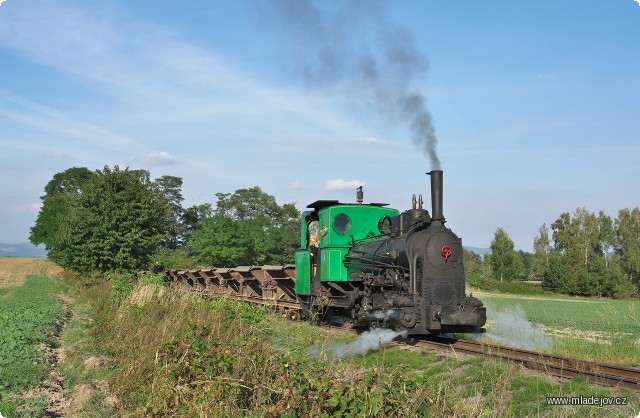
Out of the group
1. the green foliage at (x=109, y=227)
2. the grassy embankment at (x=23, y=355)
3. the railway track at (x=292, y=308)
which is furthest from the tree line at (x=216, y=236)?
the grassy embankment at (x=23, y=355)

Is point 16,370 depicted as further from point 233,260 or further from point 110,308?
point 233,260

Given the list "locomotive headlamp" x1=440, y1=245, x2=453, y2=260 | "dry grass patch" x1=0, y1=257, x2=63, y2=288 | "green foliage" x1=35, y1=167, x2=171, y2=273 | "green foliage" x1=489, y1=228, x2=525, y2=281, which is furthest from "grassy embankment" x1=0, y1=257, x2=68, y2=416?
"green foliage" x1=489, y1=228, x2=525, y2=281

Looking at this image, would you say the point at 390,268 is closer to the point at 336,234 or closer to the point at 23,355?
the point at 336,234

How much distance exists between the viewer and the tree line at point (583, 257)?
A: 50125 millimetres

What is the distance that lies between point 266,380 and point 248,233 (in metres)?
59.6

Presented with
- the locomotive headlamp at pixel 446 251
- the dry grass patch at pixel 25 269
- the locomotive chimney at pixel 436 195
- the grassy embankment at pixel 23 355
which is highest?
the locomotive chimney at pixel 436 195

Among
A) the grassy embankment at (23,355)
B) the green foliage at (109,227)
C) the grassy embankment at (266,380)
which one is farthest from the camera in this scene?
the green foliage at (109,227)

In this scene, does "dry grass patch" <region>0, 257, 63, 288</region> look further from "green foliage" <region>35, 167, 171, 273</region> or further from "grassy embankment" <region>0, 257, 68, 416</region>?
"grassy embankment" <region>0, 257, 68, 416</region>

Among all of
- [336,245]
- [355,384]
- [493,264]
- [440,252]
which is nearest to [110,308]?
[336,245]

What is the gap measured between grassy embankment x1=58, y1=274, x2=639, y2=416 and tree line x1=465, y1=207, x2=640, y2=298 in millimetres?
42158

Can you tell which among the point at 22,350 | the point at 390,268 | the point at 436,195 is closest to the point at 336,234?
the point at 390,268

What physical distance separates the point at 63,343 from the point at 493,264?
189ft

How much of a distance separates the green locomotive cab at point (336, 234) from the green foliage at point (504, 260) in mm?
50501

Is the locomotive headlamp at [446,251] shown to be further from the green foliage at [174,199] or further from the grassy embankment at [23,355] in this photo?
the green foliage at [174,199]
